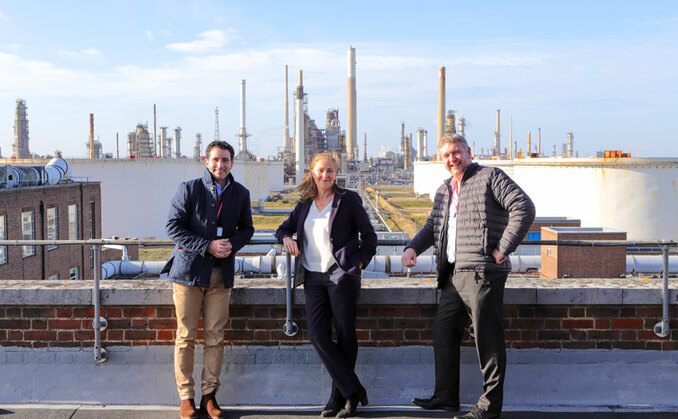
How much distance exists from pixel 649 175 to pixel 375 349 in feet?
126

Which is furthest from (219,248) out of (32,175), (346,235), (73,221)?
(73,221)

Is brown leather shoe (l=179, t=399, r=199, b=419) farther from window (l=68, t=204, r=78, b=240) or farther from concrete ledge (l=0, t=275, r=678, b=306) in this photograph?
window (l=68, t=204, r=78, b=240)

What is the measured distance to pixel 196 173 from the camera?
53750 millimetres

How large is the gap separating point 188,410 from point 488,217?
2541 millimetres

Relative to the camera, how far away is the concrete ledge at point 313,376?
507 cm

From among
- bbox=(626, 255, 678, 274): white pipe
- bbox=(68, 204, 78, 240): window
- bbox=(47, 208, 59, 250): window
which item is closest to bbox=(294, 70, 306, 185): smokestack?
bbox=(68, 204, 78, 240): window

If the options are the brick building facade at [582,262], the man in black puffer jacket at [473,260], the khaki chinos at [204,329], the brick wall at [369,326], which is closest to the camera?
the man in black puffer jacket at [473,260]

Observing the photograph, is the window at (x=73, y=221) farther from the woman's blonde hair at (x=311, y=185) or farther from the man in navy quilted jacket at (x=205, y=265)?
the woman's blonde hair at (x=311, y=185)

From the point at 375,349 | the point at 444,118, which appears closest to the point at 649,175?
the point at 375,349

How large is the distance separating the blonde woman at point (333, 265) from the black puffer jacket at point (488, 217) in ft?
2.23

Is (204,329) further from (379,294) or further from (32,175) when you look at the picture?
(32,175)

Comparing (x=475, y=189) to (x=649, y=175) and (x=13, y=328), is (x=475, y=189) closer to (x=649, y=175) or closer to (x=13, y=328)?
(x=13, y=328)

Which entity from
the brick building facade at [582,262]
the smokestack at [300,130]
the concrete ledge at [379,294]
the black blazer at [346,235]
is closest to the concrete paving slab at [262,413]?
the concrete ledge at [379,294]

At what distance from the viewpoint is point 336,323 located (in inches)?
186
